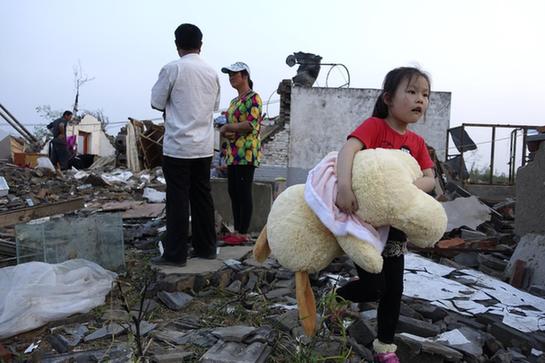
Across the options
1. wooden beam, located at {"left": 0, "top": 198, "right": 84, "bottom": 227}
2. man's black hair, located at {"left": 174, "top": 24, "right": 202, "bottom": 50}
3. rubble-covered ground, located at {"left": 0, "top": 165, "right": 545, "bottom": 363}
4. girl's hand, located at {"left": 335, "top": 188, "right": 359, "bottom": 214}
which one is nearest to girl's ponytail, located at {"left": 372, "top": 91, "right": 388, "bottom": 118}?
girl's hand, located at {"left": 335, "top": 188, "right": 359, "bottom": 214}

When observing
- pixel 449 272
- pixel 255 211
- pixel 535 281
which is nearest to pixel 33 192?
pixel 255 211

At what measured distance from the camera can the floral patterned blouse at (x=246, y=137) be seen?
4723mm

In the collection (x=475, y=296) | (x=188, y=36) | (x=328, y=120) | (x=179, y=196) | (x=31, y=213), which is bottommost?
(x=475, y=296)

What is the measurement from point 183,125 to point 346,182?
1.97 m

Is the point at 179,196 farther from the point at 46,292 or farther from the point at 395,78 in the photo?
the point at 395,78

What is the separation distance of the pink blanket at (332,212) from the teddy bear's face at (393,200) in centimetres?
5

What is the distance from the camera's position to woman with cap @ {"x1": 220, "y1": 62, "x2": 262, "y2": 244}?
472 cm

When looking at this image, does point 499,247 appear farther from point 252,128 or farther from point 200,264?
point 200,264

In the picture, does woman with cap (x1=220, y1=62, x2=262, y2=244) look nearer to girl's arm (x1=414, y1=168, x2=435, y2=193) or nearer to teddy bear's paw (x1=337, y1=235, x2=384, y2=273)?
girl's arm (x1=414, y1=168, x2=435, y2=193)

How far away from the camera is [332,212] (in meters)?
2.09

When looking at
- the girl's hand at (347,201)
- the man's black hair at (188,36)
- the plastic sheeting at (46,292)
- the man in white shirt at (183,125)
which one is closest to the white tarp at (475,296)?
the girl's hand at (347,201)

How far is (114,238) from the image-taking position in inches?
154

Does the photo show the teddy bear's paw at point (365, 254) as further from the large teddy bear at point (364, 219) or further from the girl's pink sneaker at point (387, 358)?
the girl's pink sneaker at point (387, 358)

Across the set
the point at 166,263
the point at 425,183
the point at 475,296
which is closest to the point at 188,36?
the point at 166,263
